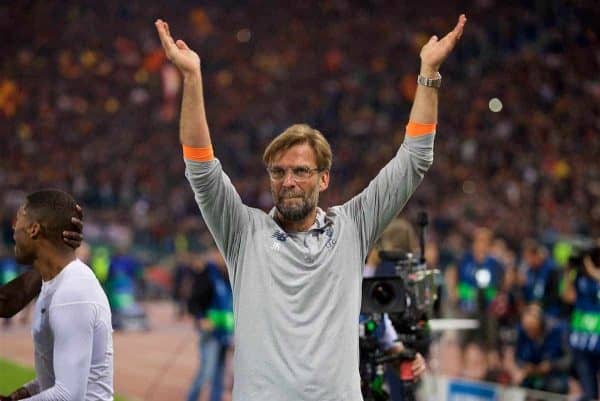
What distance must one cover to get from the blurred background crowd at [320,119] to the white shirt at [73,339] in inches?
381

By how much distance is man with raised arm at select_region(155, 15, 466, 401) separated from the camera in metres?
3.50

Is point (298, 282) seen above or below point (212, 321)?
above

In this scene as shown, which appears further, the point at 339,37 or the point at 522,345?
the point at 339,37

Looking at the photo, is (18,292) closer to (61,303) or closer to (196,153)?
(61,303)

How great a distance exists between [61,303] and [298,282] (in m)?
0.81

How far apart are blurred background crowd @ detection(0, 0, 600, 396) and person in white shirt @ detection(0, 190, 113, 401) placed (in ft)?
31.8

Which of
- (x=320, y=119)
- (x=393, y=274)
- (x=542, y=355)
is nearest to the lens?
(x=393, y=274)

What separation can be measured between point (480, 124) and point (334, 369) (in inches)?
973

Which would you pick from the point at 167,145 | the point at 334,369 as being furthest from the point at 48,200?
the point at 167,145

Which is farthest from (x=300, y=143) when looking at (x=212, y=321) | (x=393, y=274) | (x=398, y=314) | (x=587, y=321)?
(x=212, y=321)

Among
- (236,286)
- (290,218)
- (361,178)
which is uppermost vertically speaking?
(361,178)

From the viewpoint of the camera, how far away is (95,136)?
31.9 m

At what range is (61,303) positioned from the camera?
11.7ft

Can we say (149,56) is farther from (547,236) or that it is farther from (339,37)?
(547,236)
